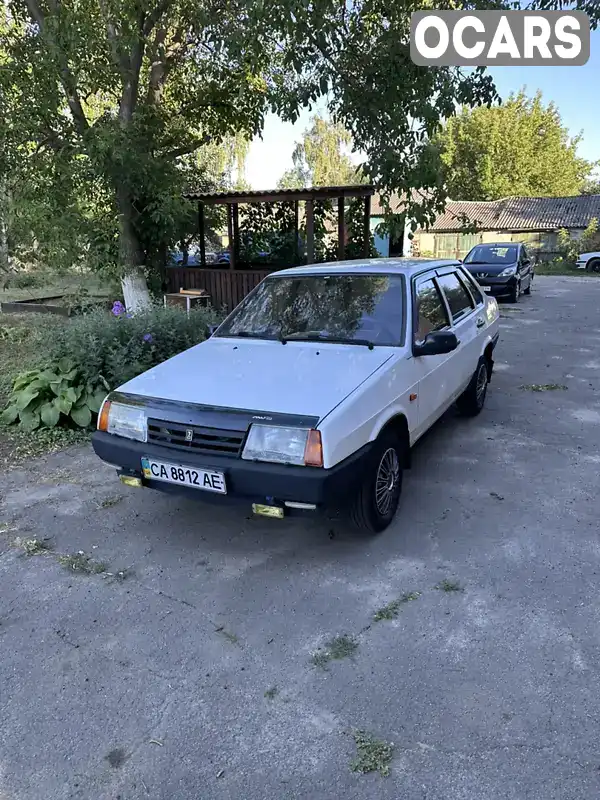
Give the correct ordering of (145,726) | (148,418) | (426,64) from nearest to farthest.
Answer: (145,726), (148,418), (426,64)

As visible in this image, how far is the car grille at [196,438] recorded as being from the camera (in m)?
3.27

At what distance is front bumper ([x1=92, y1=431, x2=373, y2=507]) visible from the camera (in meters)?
3.07

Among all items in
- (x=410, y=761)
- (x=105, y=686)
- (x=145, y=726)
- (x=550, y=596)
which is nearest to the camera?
(x=410, y=761)

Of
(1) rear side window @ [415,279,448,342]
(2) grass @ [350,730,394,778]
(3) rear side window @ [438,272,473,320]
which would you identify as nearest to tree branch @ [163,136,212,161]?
(3) rear side window @ [438,272,473,320]

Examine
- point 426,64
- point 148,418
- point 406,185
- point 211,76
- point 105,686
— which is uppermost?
point 211,76

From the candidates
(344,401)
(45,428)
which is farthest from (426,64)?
(45,428)

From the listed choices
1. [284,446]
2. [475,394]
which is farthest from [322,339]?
[475,394]

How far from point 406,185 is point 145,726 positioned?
6296 millimetres

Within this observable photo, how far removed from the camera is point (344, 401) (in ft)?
10.8

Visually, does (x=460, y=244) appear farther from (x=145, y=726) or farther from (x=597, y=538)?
(x=145, y=726)

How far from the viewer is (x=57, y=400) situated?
5.74 metres

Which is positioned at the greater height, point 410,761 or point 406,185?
point 406,185

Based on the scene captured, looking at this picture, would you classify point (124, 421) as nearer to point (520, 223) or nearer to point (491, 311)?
point (491, 311)

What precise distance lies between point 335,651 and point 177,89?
1110 cm
